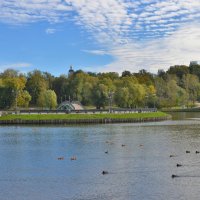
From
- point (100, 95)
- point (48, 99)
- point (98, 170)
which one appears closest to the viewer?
point (98, 170)

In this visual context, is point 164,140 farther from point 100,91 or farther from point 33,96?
point 33,96

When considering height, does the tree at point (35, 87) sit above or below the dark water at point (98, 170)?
above

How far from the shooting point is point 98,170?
41250 millimetres

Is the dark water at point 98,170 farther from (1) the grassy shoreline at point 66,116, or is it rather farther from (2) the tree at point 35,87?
(2) the tree at point 35,87

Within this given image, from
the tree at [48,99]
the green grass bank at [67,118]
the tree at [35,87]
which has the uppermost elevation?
the tree at [35,87]

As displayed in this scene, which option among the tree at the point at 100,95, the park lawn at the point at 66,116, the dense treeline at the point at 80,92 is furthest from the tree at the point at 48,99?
the park lawn at the point at 66,116

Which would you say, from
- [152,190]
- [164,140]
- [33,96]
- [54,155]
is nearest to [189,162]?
[152,190]

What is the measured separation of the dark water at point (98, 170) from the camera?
33.0 m

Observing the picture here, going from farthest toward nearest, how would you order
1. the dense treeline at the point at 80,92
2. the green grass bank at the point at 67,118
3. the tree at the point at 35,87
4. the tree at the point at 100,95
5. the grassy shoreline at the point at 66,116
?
the tree at the point at 35,87, the tree at the point at 100,95, the dense treeline at the point at 80,92, the grassy shoreline at the point at 66,116, the green grass bank at the point at 67,118

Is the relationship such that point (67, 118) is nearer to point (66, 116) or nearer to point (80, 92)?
point (66, 116)

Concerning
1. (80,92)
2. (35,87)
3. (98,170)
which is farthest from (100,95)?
(98,170)

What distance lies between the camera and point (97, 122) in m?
109

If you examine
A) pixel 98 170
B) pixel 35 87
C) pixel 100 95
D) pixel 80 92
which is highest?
pixel 35 87

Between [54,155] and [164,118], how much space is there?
77097mm
